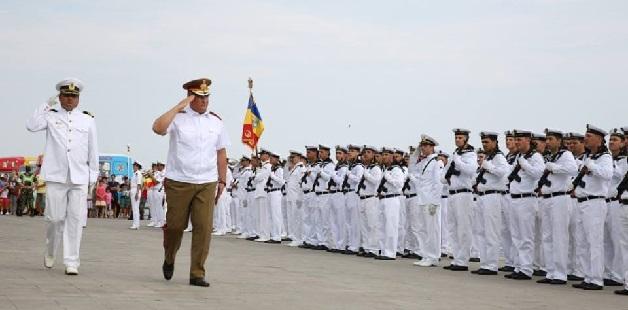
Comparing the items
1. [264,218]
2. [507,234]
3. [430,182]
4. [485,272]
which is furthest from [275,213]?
[485,272]

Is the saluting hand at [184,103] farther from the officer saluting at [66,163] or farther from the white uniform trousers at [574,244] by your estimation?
the white uniform trousers at [574,244]

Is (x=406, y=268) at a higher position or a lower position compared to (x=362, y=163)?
lower

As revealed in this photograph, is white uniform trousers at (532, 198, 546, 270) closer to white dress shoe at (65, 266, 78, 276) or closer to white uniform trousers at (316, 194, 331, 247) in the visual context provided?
white uniform trousers at (316, 194, 331, 247)

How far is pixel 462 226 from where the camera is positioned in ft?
52.7

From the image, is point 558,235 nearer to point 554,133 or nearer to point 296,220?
point 554,133

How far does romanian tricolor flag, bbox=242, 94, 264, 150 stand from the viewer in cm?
3088

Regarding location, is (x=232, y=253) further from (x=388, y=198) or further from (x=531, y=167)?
(x=531, y=167)

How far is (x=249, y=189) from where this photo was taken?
27562 millimetres

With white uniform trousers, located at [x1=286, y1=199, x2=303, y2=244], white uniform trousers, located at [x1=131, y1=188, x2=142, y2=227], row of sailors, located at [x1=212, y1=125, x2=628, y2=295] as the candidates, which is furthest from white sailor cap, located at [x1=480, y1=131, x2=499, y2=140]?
white uniform trousers, located at [x1=131, y1=188, x2=142, y2=227]

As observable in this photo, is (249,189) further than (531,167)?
Yes

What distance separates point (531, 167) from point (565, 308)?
15.1ft

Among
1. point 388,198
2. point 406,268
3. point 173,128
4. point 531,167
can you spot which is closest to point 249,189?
point 388,198

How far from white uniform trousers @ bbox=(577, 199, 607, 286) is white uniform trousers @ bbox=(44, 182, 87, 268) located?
7.04m

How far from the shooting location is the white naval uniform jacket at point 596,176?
1320cm
